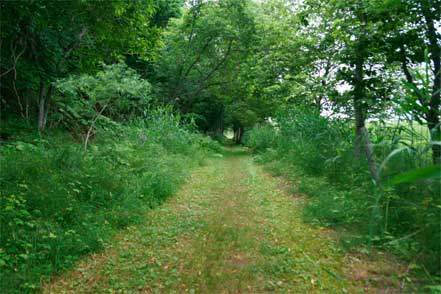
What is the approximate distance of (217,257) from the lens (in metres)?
3.20

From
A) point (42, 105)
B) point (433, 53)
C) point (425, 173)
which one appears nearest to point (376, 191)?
point (425, 173)

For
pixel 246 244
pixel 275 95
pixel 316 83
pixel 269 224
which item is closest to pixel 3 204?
pixel 246 244

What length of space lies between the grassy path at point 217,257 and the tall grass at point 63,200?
9.1 inches

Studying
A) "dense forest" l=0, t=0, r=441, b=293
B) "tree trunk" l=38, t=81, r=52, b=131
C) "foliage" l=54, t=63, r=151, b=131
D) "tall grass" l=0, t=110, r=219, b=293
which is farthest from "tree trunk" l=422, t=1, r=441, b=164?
"tree trunk" l=38, t=81, r=52, b=131

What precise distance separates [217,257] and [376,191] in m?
1.74

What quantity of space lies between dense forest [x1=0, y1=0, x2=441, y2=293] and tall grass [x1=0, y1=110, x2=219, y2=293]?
0.02 m

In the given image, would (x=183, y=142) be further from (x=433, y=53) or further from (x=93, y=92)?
(x=433, y=53)

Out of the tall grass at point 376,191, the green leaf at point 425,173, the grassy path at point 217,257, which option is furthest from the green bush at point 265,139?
the green leaf at point 425,173

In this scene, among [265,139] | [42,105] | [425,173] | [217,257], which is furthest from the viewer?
[265,139]

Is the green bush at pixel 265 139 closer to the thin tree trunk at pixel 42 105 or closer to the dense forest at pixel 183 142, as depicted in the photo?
the dense forest at pixel 183 142

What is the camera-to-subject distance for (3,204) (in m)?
3.45

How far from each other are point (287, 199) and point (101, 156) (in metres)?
3.74

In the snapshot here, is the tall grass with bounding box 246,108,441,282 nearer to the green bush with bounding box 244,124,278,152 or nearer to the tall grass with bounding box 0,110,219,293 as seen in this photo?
the tall grass with bounding box 0,110,219,293

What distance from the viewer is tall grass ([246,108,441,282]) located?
277 cm
